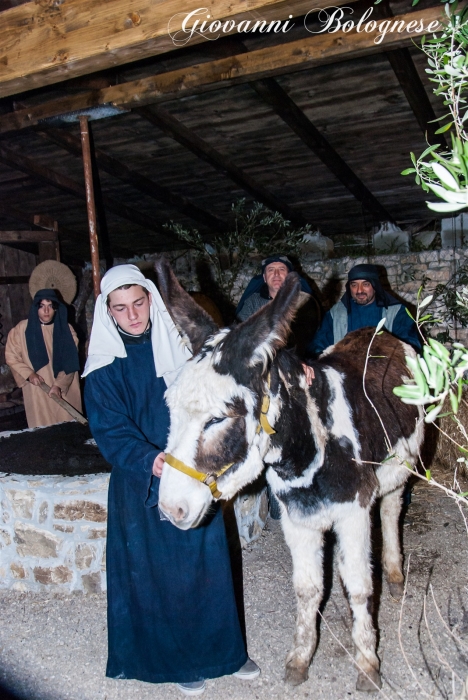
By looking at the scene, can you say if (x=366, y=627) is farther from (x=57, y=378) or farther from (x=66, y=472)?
(x=57, y=378)

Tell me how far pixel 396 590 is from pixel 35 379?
4.14 metres

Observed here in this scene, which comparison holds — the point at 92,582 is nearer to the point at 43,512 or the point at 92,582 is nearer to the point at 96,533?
the point at 96,533

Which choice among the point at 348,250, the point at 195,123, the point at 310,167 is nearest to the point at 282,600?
the point at 195,123

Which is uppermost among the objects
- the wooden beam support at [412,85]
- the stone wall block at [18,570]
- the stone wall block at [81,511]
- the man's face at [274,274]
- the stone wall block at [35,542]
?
the wooden beam support at [412,85]

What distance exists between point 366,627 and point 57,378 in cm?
442

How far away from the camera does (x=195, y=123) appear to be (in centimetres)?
626

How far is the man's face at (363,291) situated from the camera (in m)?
4.38

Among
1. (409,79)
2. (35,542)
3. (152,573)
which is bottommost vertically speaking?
(35,542)

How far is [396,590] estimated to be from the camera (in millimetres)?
3568

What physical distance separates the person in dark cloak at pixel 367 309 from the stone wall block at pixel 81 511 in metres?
2.22

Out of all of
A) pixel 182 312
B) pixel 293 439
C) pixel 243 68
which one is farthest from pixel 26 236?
pixel 293 439

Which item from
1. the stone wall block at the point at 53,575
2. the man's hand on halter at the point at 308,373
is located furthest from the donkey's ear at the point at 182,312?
the stone wall block at the point at 53,575

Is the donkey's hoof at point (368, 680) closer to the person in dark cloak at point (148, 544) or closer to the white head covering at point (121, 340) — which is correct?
the person in dark cloak at point (148, 544)

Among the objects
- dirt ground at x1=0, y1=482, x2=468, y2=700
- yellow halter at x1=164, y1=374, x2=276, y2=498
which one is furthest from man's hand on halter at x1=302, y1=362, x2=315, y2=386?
dirt ground at x1=0, y1=482, x2=468, y2=700
